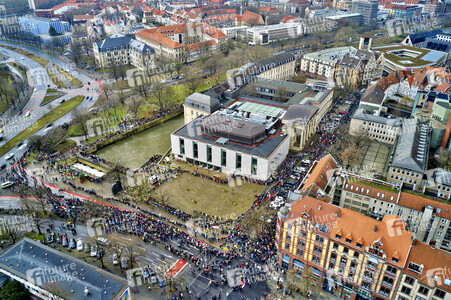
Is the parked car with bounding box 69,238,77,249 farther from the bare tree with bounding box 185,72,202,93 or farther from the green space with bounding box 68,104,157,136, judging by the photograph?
the bare tree with bounding box 185,72,202,93

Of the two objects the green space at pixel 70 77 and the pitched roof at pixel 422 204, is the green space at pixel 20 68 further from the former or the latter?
the pitched roof at pixel 422 204

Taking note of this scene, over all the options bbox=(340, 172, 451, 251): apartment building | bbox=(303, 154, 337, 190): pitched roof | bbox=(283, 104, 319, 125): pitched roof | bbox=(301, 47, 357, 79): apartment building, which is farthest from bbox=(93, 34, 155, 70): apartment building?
bbox=(340, 172, 451, 251): apartment building

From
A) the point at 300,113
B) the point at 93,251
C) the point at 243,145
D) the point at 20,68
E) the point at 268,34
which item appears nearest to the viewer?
the point at 93,251

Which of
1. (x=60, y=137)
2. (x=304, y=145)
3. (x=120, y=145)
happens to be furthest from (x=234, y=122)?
(x=60, y=137)

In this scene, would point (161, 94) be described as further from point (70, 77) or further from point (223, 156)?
point (223, 156)

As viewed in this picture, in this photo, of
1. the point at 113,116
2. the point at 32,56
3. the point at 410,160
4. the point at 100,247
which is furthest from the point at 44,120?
the point at 410,160

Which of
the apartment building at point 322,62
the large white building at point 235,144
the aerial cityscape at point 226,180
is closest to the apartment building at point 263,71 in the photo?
the aerial cityscape at point 226,180
